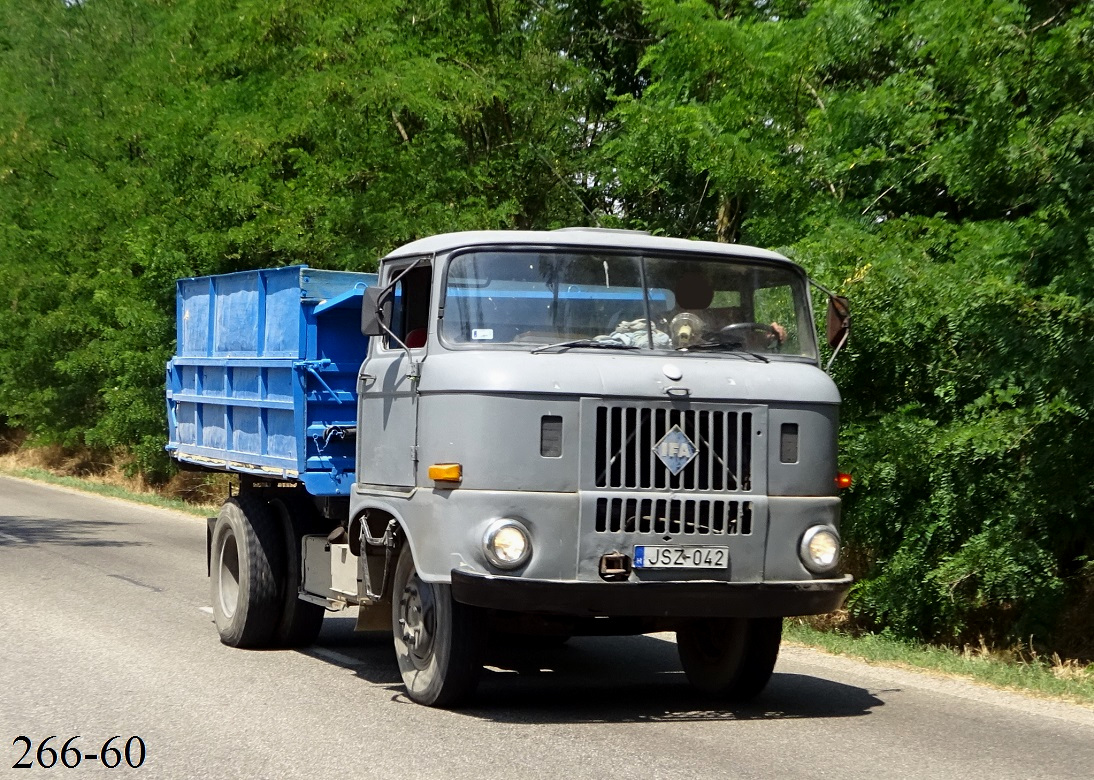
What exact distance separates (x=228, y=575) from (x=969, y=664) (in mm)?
5373

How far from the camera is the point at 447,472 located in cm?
736

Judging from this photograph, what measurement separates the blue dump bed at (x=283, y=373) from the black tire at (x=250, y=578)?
0.34m

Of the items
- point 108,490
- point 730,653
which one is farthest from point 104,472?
point 730,653

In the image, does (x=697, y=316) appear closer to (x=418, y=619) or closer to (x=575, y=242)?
(x=575, y=242)

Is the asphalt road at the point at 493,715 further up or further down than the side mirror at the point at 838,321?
further down

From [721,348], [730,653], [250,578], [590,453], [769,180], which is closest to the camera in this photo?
[590,453]

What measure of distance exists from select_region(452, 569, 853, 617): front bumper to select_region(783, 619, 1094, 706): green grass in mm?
2374

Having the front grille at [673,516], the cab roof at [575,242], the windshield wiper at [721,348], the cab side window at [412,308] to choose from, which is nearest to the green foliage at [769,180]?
the cab roof at [575,242]

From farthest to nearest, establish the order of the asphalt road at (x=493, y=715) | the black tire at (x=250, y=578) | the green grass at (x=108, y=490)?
the green grass at (x=108, y=490) → the black tire at (x=250, y=578) → the asphalt road at (x=493, y=715)

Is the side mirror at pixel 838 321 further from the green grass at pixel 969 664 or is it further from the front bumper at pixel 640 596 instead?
the green grass at pixel 969 664

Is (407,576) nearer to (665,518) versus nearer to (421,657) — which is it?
(421,657)

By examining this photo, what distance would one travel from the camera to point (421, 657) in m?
7.90

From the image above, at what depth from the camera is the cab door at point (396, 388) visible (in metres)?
7.97

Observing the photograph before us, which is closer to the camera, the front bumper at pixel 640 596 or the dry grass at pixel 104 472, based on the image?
the front bumper at pixel 640 596
